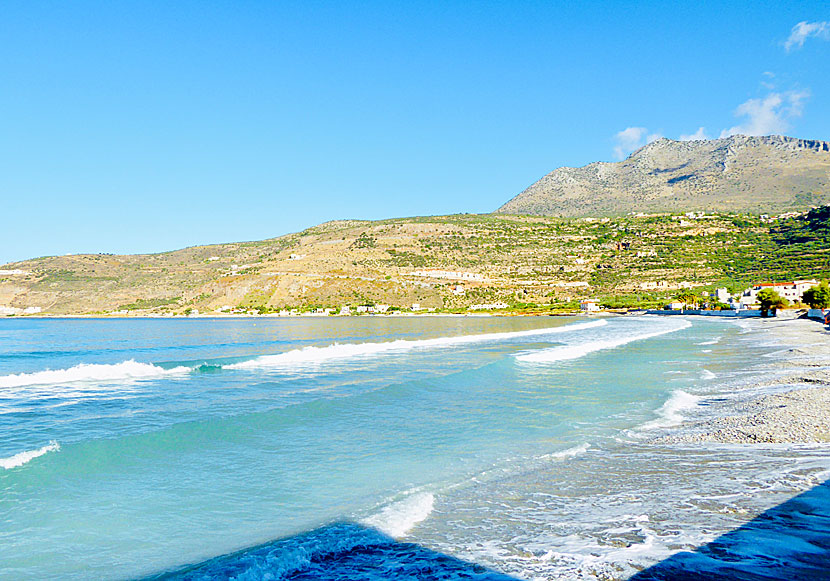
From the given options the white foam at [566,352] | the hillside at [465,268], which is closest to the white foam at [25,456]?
the white foam at [566,352]

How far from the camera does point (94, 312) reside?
121 metres

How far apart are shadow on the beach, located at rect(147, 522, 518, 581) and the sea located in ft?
0.07

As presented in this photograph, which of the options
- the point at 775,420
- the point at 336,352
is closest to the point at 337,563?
the point at 775,420

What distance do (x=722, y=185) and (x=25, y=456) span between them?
194 meters

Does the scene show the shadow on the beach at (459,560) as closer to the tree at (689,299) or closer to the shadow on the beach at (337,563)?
the shadow on the beach at (337,563)

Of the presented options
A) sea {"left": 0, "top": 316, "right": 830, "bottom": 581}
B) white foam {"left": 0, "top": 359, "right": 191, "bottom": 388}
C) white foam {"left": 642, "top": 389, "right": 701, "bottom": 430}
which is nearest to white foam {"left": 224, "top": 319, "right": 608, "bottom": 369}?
white foam {"left": 0, "top": 359, "right": 191, "bottom": 388}

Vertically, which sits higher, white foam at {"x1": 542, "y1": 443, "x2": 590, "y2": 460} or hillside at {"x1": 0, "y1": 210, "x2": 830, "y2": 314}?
Answer: hillside at {"x1": 0, "y1": 210, "x2": 830, "y2": 314}

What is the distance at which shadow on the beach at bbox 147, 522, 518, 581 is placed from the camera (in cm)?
506

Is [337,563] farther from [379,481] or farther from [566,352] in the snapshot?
[566,352]

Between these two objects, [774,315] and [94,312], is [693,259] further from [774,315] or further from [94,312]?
[94,312]

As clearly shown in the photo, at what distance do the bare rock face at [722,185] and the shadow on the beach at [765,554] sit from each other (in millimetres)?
162573

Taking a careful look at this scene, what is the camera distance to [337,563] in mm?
5402

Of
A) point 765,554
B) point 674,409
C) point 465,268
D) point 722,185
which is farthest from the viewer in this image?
point 722,185

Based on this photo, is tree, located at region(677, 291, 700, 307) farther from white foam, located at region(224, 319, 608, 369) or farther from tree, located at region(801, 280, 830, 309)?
white foam, located at region(224, 319, 608, 369)
